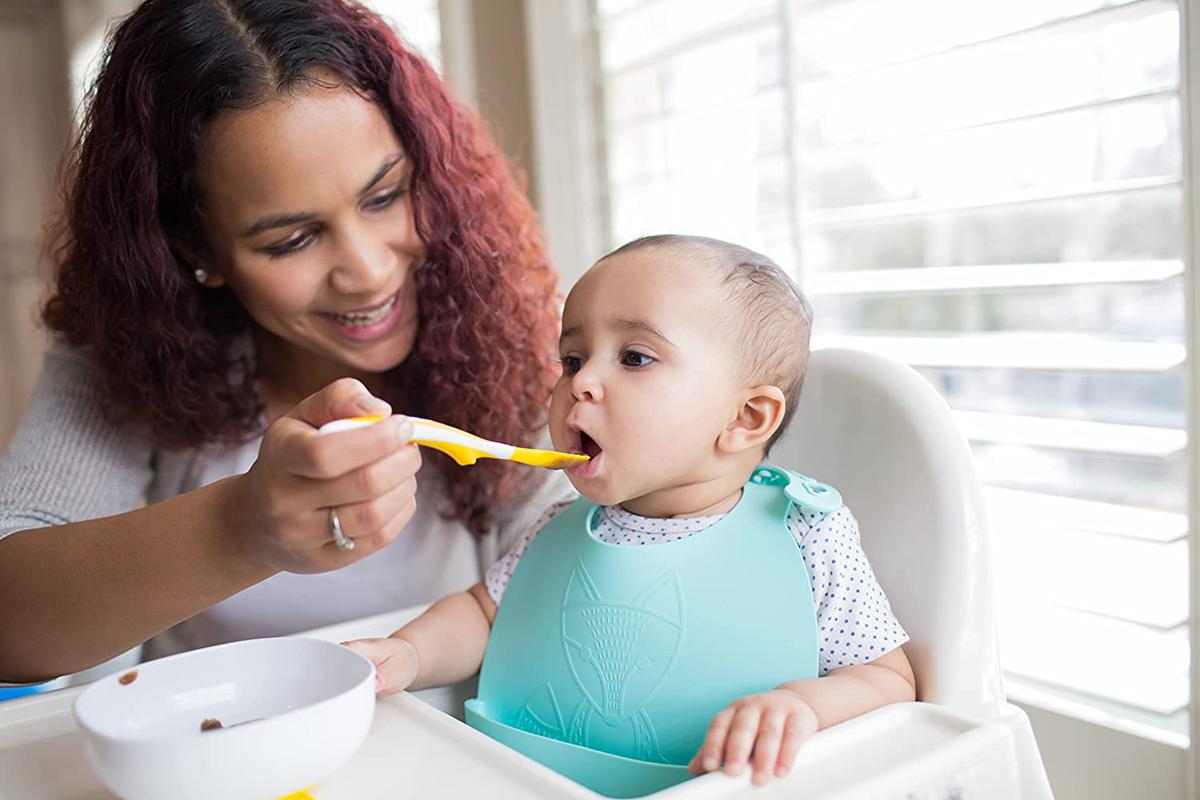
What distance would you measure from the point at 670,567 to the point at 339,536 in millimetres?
291

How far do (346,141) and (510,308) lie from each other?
0.32 meters

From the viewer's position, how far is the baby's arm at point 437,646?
0.90m

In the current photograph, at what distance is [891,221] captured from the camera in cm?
148

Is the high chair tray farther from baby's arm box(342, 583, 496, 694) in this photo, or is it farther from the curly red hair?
the curly red hair

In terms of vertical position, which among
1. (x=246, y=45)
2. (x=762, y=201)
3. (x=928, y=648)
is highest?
(x=246, y=45)

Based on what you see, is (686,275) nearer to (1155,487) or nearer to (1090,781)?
(1155,487)

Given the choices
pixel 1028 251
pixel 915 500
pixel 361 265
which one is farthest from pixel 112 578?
pixel 1028 251

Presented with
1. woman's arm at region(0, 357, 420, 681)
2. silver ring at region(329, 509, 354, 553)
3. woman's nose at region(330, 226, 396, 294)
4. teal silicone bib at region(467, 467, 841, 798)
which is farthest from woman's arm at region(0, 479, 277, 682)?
woman's nose at region(330, 226, 396, 294)

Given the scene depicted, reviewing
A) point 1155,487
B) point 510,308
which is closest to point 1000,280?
point 1155,487

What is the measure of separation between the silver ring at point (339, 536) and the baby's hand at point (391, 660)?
0.16m

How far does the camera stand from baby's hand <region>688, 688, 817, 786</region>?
677 millimetres

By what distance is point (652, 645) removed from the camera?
34.4 inches

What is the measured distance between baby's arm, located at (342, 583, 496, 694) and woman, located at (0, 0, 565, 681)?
0.34ft

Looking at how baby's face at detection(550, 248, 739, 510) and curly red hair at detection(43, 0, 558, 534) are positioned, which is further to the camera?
curly red hair at detection(43, 0, 558, 534)
